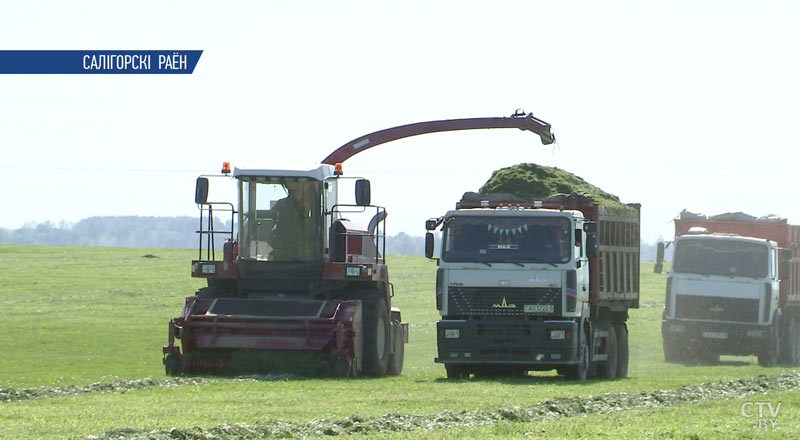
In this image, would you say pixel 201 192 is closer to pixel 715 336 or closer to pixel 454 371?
pixel 454 371

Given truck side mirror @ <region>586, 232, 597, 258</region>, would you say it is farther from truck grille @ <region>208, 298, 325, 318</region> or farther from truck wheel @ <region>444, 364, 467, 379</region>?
truck grille @ <region>208, 298, 325, 318</region>

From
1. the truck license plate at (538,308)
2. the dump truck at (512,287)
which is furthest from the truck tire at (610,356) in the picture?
the truck license plate at (538,308)

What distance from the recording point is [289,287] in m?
25.9

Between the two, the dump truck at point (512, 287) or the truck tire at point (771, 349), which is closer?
the dump truck at point (512, 287)

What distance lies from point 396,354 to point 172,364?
460 centimetres

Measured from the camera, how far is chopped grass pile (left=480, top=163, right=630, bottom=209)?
90.0ft

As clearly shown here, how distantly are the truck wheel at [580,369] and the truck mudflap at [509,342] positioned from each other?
1.42 feet

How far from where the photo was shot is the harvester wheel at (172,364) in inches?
963

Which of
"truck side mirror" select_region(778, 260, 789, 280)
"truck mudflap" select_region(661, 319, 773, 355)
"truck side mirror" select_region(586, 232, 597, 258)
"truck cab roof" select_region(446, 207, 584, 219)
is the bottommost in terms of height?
"truck mudflap" select_region(661, 319, 773, 355)

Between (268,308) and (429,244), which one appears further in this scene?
(268,308)

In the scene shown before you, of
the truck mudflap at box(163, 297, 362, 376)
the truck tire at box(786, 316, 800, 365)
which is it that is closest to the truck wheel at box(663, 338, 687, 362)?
the truck tire at box(786, 316, 800, 365)

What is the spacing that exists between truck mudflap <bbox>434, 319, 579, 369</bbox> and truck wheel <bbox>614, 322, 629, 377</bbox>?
4240mm

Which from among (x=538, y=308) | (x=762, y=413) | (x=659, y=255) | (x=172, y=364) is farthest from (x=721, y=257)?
(x=762, y=413)

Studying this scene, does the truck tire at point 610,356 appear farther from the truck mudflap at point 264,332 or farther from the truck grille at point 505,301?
the truck mudflap at point 264,332
